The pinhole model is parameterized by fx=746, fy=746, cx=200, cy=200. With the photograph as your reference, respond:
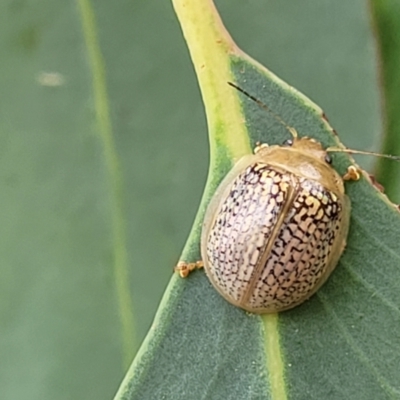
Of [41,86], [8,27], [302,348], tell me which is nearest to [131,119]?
[41,86]

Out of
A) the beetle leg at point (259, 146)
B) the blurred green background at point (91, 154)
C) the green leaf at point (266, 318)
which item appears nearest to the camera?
the green leaf at point (266, 318)

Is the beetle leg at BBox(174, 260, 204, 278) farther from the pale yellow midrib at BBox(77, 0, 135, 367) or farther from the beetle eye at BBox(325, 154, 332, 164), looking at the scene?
the pale yellow midrib at BBox(77, 0, 135, 367)

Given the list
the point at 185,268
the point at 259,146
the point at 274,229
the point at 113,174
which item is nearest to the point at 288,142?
the point at 259,146

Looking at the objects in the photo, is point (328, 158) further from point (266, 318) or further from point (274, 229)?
point (266, 318)

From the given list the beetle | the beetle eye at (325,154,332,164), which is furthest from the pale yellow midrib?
the beetle eye at (325,154,332,164)

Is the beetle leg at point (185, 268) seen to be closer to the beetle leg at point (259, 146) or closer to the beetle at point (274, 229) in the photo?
the beetle at point (274, 229)

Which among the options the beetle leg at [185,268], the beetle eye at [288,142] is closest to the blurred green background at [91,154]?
the beetle eye at [288,142]
